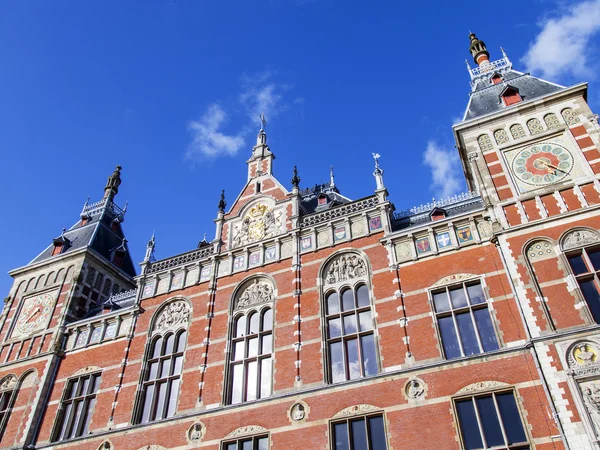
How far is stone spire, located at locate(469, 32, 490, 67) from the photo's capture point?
27178 millimetres

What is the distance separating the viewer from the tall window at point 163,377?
19641 mm

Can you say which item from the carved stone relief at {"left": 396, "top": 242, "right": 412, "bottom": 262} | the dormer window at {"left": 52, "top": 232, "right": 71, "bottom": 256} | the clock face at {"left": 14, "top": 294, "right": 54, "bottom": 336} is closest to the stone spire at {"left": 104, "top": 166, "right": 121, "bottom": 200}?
the dormer window at {"left": 52, "top": 232, "right": 71, "bottom": 256}

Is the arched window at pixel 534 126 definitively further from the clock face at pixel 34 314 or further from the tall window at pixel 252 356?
the clock face at pixel 34 314

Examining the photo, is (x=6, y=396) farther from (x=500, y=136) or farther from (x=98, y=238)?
(x=500, y=136)

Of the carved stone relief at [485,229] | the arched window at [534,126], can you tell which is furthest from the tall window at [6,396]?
the arched window at [534,126]

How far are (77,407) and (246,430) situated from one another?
28.9 ft

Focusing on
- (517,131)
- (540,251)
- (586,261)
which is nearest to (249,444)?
(540,251)

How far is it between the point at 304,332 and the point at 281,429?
3.44 m

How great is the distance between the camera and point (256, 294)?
20859mm

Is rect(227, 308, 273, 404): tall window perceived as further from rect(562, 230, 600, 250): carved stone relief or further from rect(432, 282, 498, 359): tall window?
rect(562, 230, 600, 250): carved stone relief

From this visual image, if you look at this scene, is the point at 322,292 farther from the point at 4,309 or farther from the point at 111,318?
the point at 4,309

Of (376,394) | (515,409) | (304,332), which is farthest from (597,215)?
(304,332)

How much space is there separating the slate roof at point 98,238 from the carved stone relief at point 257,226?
9688 mm

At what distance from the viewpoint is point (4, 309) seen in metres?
27.3
